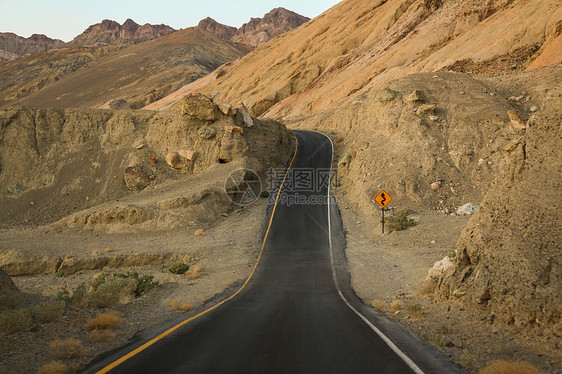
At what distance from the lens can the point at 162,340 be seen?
6.73 meters

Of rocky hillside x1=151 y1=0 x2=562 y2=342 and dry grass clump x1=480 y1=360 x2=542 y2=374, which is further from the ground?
rocky hillside x1=151 y1=0 x2=562 y2=342

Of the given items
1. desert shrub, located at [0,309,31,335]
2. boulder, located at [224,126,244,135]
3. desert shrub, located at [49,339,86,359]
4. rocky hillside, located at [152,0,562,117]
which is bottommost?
desert shrub, located at [49,339,86,359]

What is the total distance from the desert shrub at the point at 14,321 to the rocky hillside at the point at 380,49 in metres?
36.3

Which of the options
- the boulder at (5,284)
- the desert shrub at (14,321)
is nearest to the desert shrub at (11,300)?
the boulder at (5,284)

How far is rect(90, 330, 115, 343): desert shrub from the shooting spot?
6789 millimetres

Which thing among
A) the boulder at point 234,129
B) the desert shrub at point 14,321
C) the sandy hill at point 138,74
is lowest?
the desert shrub at point 14,321

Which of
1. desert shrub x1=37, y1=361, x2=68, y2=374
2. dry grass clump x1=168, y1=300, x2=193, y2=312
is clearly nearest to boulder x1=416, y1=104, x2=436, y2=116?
dry grass clump x1=168, y1=300, x2=193, y2=312

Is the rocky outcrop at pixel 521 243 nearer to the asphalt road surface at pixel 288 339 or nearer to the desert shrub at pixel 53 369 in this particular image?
the asphalt road surface at pixel 288 339

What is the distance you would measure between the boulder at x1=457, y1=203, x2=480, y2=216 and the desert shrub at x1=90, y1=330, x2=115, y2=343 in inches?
849

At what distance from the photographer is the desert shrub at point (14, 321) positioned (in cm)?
652

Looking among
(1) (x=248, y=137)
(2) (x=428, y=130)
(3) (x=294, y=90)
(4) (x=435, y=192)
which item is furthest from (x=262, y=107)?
(4) (x=435, y=192)

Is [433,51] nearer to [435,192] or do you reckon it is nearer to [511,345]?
[435,192]

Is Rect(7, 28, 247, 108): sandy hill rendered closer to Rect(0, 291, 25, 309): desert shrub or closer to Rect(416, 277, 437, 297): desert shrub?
Rect(0, 291, 25, 309): desert shrub

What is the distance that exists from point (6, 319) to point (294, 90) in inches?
2949
